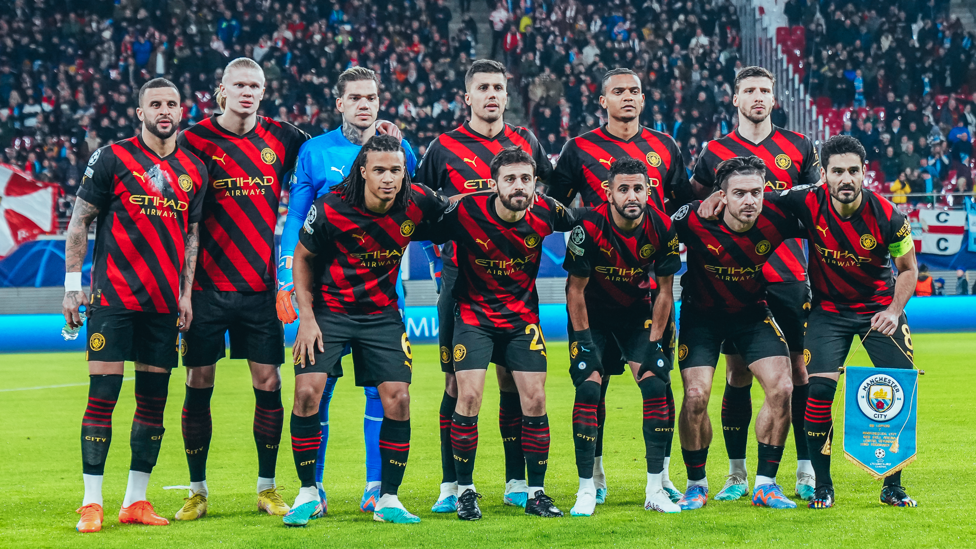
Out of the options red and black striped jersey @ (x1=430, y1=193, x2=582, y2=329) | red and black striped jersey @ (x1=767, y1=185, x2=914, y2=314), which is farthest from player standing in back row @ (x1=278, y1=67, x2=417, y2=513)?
red and black striped jersey @ (x1=767, y1=185, x2=914, y2=314)

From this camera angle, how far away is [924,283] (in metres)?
18.2

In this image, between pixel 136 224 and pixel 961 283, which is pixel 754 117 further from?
pixel 961 283

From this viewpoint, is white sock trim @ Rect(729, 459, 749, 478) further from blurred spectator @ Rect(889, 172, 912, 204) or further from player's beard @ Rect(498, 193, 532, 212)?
blurred spectator @ Rect(889, 172, 912, 204)

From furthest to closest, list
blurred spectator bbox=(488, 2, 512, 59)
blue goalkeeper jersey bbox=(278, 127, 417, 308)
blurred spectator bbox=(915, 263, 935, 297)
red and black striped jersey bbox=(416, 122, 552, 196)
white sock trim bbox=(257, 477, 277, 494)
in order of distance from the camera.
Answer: blurred spectator bbox=(488, 2, 512, 59) < blurred spectator bbox=(915, 263, 935, 297) < red and black striped jersey bbox=(416, 122, 552, 196) < blue goalkeeper jersey bbox=(278, 127, 417, 308) < white sock trim bbox=(257, 477, 277, 494)

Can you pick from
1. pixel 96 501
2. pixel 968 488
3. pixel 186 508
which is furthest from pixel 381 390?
pixel 968 488

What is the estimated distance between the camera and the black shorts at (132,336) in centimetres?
545

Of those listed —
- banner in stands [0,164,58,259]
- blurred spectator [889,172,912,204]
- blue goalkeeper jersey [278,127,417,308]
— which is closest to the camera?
blue goalkeeper jersey [278,127,417,308]

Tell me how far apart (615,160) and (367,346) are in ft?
6.67

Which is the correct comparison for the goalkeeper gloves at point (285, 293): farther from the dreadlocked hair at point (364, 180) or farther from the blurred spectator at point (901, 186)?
the blurred spectator at point (901, 186)

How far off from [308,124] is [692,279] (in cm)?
1670

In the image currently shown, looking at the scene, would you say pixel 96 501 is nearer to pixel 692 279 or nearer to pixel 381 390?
pixel 381 390

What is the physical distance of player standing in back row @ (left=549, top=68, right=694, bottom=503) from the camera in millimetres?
6250

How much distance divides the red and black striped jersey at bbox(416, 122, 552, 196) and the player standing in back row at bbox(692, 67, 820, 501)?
1245 millimetres

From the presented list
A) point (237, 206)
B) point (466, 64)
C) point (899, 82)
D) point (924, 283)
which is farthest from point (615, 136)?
point (899, 82)
